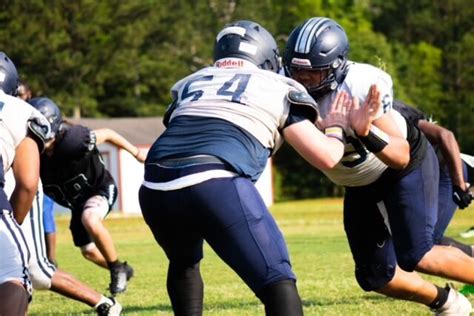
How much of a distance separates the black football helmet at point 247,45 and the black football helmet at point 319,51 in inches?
18.2

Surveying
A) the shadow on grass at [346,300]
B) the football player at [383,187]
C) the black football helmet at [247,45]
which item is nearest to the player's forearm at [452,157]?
the football player at [383,187]

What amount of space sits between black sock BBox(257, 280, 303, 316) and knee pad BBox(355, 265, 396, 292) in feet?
5.56

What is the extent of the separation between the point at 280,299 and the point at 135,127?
31.3 meters

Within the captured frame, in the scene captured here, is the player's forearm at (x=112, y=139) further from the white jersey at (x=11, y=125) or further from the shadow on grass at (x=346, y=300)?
the white jersey at (x=11, y=125)

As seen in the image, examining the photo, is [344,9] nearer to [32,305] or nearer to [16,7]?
[16,7]

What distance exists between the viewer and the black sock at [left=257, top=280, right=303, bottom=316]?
4227 millimetres

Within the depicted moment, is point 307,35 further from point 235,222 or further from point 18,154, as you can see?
point 18,154

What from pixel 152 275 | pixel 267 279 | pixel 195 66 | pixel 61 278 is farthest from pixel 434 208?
pixel 195 66

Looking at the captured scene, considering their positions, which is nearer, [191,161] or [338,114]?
[191,161]

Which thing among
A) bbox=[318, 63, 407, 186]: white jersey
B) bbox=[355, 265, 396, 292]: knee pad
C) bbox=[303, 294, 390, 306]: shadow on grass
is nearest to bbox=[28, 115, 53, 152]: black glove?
bbox=[318, 63, 407, 186]: white jersey

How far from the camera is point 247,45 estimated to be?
4.57 metres

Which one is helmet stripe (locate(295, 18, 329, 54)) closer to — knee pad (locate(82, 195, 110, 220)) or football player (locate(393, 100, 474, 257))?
football player (locate(393, 100, 474, 257))

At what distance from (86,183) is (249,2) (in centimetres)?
4273

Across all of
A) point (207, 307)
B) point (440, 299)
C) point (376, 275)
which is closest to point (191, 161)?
point (376, 275)
